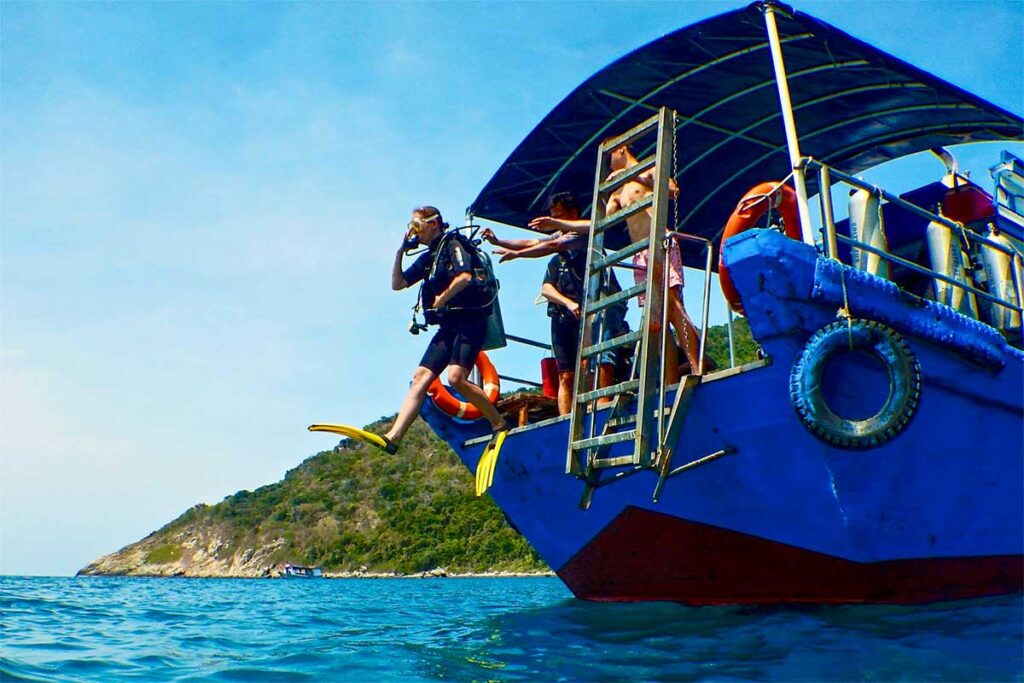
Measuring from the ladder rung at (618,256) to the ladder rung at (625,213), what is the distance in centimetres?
22

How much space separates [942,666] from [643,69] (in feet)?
16.9

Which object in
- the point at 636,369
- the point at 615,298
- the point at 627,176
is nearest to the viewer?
the point at 615,298

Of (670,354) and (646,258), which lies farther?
(670,354)

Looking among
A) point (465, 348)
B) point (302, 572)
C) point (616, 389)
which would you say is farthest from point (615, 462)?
point (302, 572)

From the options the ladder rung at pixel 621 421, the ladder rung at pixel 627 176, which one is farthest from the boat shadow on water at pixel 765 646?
the ladder rung at pixel 627 176

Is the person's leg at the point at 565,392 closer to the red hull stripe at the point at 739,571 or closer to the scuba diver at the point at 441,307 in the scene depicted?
the scuba diver at the point at 441,307

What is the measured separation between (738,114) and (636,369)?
3.37 m

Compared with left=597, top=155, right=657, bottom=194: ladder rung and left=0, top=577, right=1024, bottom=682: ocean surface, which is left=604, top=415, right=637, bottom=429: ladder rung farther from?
left=597, top=155, right=657, bottom=194: ladder rung

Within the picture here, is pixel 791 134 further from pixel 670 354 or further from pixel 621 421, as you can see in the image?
pixel 621 421

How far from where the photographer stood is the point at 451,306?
22.6ft

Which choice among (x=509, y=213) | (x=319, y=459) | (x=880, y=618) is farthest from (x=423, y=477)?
(x=880, y=618)

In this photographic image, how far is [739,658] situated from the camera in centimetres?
462

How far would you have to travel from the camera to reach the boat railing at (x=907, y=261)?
207 inches

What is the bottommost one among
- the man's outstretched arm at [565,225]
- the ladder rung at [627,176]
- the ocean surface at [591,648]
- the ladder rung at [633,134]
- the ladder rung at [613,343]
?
the ocean surface at [591,648]
